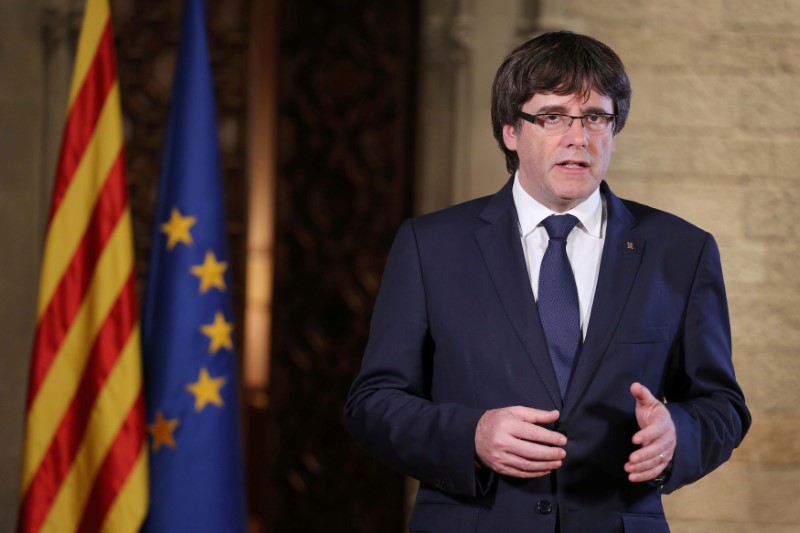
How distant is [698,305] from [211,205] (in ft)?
5.04

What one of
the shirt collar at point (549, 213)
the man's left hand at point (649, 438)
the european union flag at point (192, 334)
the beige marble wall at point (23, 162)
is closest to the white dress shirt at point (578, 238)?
the shirt collar at point (549, 213)

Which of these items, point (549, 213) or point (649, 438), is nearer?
point (649, 438)

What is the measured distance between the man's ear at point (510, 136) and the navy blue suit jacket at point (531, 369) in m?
0.08

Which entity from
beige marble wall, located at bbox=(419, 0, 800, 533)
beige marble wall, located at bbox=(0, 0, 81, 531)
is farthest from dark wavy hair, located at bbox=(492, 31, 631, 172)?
beige marble wall, located at bbox=(0, 0, 81, 531)

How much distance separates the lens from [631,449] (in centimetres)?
163

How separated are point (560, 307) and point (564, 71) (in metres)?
0.33

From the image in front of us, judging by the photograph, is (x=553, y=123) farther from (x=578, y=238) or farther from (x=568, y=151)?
(x=578, y=238)

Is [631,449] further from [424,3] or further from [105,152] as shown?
[424,3]

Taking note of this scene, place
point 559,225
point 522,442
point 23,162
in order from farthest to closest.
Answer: point 23,162, point 559,225, point 522,442

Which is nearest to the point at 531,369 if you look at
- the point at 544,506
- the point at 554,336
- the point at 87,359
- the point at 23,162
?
the point at 554,336

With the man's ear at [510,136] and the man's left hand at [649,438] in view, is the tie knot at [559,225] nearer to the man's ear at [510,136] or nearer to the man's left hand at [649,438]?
the man's ear at [510,136]

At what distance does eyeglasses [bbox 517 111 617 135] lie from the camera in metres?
1.65

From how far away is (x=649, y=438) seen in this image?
1475 mm

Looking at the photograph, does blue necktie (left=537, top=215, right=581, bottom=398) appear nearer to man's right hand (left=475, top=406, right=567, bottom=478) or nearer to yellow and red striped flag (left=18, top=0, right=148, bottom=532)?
man's right hand (left=475, top=406, right=567, bottom=478)
